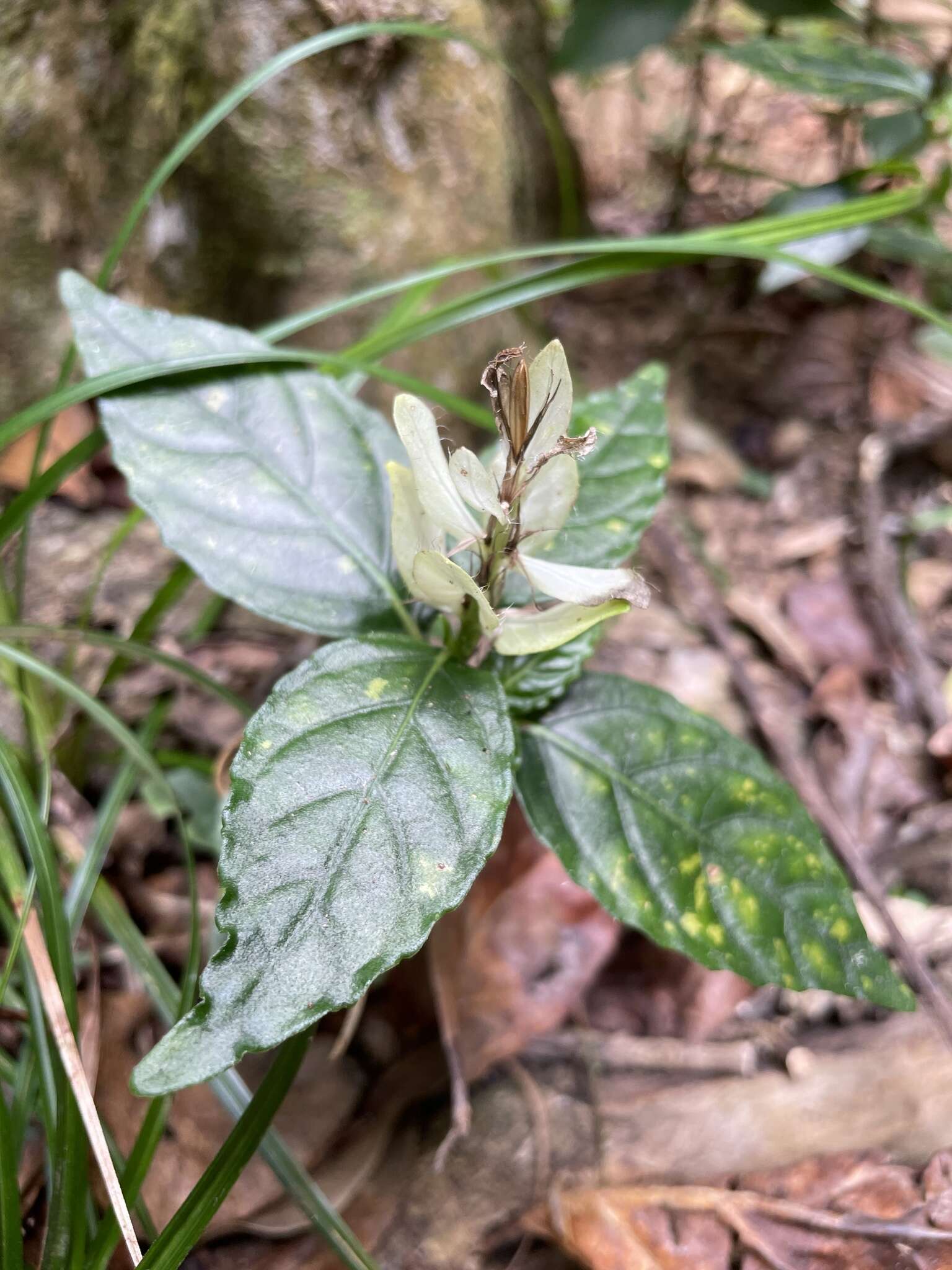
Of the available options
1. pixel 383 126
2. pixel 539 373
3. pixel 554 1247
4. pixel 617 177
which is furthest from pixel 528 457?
pixel 617 177

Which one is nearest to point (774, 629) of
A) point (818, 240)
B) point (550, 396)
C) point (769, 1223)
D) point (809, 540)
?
point (809, 540)

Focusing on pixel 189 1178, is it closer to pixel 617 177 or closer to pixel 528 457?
pixel 528 457

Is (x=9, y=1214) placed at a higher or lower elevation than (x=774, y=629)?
higher

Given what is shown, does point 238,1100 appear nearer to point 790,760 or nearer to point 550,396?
point 550,396

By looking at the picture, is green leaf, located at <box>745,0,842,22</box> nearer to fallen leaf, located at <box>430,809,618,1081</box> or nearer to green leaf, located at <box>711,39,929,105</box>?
green leaf, located at <box>711,39,929,105</box>

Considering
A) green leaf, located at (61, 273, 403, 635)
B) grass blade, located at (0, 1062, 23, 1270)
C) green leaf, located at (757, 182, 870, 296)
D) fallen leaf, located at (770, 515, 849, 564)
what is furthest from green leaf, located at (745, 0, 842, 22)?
grass blade, located at (0, 1062, 23, 1270)

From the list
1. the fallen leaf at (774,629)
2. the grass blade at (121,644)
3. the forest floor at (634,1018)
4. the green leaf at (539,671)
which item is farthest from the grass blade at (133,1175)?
the fallen leaf at (774,629)
